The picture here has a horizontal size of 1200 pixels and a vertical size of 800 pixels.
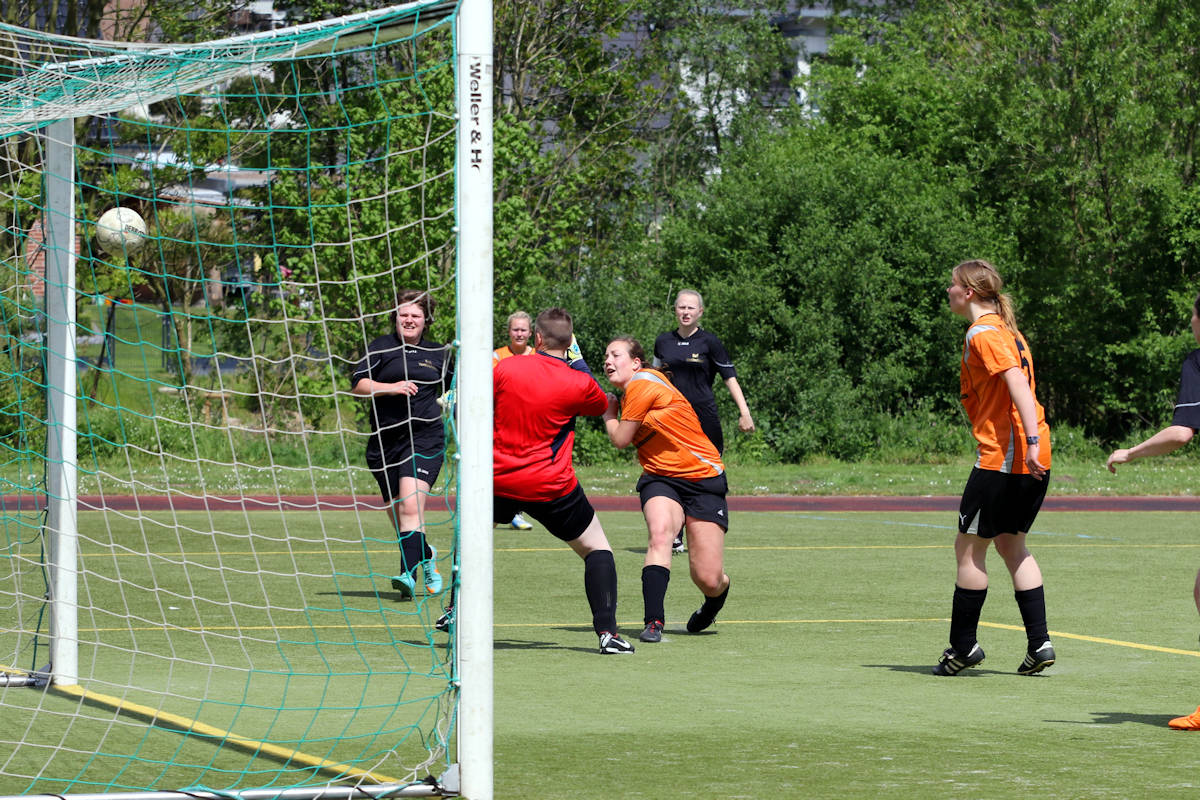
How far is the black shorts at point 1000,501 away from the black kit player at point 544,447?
6.35 feet

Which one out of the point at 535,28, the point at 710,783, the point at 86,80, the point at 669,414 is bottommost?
the point at 710,783

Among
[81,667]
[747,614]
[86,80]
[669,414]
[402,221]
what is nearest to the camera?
[86,80]

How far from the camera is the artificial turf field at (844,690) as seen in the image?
17.8ft

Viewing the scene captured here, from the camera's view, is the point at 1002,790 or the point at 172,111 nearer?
the point at 1002,790

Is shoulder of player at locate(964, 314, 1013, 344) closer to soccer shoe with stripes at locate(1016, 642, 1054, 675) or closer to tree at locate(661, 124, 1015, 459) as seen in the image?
soccer shoe with stripes at locate(1016, 642, 1054, 675)

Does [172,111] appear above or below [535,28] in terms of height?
below

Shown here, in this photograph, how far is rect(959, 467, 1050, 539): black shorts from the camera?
7.46m

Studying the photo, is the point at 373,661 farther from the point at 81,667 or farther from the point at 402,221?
the point at 402,221

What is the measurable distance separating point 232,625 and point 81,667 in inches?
63.3

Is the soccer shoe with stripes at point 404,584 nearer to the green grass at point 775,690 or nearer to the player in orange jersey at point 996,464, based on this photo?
the green grass at point 775,690

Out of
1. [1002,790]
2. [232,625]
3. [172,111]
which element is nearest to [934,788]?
[1002,790]

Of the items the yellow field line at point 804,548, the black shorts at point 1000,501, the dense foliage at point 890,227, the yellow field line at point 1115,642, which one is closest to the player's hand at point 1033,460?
the black shorts at point 1000,501

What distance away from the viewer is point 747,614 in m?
10.1

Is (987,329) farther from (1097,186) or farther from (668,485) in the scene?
(1097,186)
